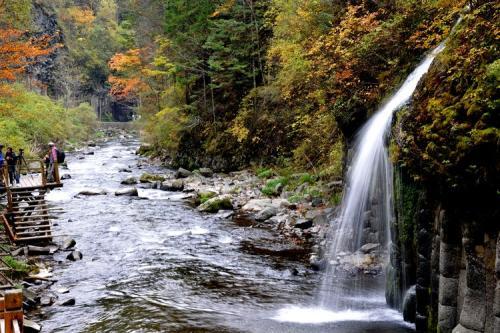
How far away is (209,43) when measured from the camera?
1136 inches

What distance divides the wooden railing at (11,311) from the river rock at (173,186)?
19.8m

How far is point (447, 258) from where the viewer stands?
7309mm

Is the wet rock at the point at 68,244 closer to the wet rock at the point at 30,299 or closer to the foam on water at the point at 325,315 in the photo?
the wet rock at the point at 30,299

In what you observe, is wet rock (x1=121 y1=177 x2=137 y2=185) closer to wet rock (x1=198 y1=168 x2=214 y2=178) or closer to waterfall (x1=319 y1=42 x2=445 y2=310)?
wet rock (x1=198 y1=168 x2=214 y2=178)

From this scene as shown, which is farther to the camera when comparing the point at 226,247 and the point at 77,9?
the point at 77,9

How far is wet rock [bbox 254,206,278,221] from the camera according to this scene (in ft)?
61.9

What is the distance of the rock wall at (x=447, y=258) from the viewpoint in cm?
642

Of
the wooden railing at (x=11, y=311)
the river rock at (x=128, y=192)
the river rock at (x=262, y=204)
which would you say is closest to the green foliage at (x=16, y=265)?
the wooden railing at (x=11, y=311)

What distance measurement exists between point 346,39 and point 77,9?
79.2 meters

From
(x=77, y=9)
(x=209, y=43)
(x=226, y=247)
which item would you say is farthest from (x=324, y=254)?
(x=77, y=9)

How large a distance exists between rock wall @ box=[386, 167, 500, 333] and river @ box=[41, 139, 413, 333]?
102cm

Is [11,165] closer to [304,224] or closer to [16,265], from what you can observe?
[16,265]

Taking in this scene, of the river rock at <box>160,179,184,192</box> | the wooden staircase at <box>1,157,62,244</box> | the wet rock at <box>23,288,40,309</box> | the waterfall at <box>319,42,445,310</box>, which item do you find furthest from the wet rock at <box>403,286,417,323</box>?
the river rock at <box>160,179,184,192</box>

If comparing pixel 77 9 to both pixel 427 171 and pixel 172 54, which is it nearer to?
pixel 172 54
